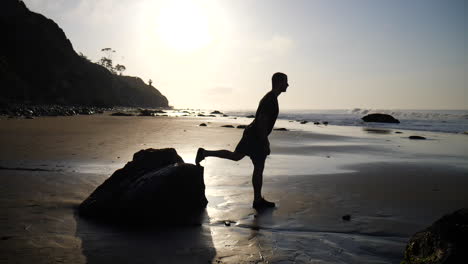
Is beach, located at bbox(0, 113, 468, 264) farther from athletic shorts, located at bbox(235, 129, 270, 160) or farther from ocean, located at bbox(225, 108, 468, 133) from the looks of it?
ocean, located at bbox(225, 108, 468, 133)

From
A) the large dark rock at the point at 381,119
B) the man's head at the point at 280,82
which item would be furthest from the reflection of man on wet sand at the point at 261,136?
the large dark rock at the point at 381,119

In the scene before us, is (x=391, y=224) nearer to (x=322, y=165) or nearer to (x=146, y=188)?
(x=146, y=188)

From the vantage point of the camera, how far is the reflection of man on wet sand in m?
5.04

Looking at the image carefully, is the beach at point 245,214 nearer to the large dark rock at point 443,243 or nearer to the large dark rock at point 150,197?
the large dark rock at point 150,197

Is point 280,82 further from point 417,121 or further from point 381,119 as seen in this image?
point 417,121

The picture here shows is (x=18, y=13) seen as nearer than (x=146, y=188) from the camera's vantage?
No

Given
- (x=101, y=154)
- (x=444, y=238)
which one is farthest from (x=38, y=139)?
(x=444, y=238)

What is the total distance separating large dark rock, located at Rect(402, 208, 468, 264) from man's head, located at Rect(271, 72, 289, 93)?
10.2 feet

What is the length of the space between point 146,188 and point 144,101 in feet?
386

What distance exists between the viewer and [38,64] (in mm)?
55625

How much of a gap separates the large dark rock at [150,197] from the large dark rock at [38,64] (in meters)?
47.8

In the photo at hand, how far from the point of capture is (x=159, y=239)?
3535mm

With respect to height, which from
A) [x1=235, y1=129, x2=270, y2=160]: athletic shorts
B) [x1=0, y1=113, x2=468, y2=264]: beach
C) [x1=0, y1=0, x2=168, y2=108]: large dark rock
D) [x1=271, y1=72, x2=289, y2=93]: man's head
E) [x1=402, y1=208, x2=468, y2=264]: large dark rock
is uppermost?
[x1=0, y1=0, x2=168, y2=108]: large dark rock

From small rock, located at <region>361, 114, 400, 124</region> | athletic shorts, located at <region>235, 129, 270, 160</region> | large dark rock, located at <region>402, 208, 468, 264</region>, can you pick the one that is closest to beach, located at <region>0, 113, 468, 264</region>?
large dark rock, located at <region>402, 208, 468, 264</region>
